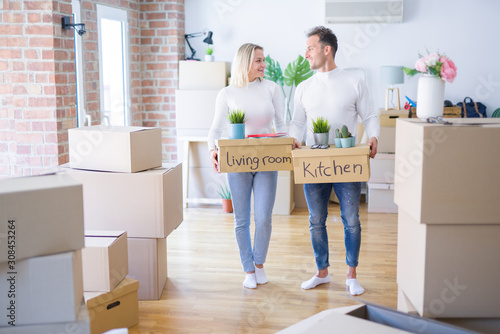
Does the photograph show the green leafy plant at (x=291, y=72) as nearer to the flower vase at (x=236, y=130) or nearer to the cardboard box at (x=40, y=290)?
the flower vase at (x=236, y=130)

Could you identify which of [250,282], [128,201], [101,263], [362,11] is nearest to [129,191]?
[128,201]

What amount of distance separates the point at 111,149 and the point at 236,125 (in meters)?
0.68

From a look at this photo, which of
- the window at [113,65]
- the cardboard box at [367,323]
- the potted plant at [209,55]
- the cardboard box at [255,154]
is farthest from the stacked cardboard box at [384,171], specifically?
the cardboard box at [367,323]

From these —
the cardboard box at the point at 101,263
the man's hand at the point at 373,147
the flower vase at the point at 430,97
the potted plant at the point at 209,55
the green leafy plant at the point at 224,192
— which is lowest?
the green leafy plant at the point at 224,192

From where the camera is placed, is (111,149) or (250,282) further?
(250,282)

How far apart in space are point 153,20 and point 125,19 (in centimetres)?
41

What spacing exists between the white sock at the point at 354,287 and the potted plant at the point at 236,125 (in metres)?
1.03

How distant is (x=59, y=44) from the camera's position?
12.9 ft

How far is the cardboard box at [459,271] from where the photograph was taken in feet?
5.85

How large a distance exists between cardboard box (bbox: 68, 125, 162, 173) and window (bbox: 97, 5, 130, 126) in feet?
5.92

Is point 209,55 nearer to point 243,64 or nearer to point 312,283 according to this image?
point 243,64

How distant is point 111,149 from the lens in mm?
3086

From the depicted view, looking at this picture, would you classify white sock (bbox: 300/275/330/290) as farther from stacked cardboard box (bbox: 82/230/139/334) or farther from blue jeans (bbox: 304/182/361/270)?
stacked cardboard box (bbox: 82/230/139/334)

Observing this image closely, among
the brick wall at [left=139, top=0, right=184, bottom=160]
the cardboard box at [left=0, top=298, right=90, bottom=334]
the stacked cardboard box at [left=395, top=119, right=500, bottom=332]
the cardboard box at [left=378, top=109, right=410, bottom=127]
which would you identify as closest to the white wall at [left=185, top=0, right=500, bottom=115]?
the brick wall at [left=139, top=0, right=184, bottom=160]
